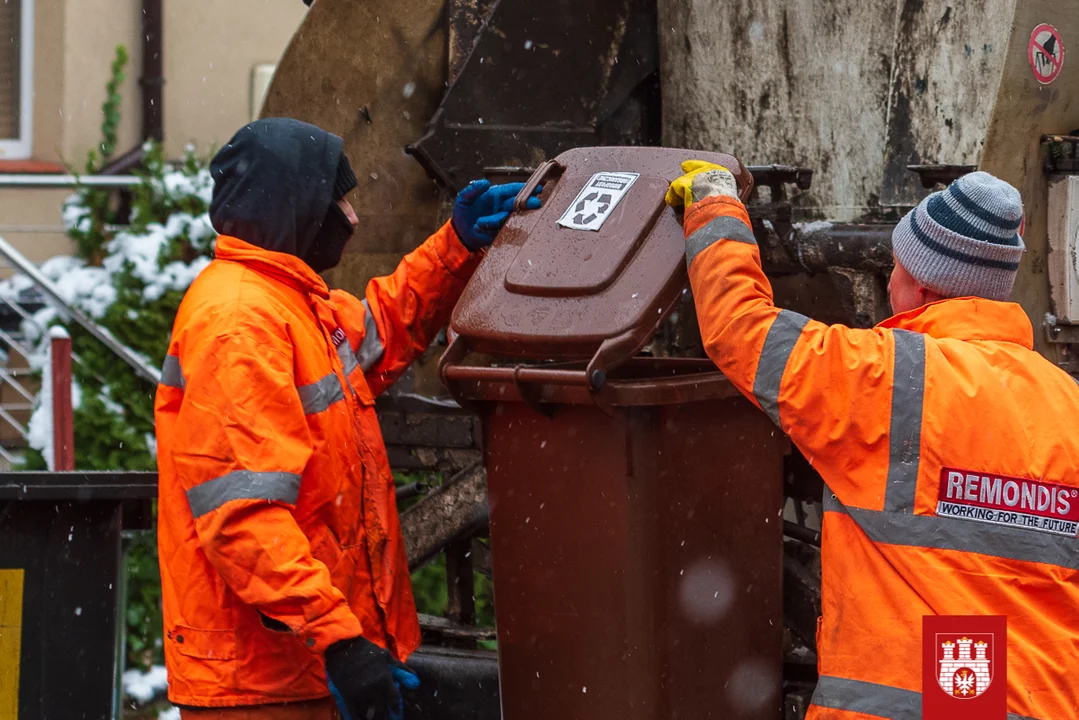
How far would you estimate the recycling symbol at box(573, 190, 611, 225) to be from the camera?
254cm

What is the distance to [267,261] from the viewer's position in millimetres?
2406

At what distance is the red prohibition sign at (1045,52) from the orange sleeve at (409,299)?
1.39 meters

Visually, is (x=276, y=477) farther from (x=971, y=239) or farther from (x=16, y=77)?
(x=16, y=77)

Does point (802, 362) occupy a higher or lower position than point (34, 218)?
higher

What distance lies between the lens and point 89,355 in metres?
5.12

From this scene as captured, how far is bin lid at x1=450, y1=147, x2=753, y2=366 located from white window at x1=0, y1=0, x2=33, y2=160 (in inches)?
196

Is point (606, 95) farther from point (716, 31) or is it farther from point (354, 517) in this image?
point (354, 517)

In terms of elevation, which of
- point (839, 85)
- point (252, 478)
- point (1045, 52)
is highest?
point (1045, 52)

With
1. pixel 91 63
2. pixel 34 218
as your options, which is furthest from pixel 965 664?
pixel 91 63

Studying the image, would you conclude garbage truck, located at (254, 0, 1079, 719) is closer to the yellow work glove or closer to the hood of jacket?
the yellow work glove

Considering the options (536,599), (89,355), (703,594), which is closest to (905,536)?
(703,594)

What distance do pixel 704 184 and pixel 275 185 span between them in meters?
0.83

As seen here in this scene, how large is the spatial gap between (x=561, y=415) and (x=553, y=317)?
7.6 inches

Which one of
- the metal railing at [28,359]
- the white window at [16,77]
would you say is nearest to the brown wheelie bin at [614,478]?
the metal railing at [28,359]
